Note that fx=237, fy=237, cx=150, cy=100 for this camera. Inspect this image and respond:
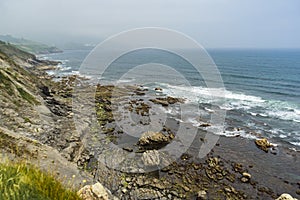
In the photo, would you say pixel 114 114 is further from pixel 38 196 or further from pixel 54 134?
pixel 38 196

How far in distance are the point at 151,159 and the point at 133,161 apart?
1.49 m

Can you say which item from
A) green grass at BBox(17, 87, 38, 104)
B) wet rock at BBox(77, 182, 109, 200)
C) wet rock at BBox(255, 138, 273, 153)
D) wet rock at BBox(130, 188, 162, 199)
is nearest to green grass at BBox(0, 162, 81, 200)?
wet rock at BBox(77, 182, 109, 200)

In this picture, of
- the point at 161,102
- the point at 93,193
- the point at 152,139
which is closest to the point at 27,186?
the point at 93,193

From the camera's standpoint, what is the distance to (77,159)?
1831 cm

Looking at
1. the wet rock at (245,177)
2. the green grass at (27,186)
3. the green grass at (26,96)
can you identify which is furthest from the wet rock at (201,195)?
the green grass at (26,96)

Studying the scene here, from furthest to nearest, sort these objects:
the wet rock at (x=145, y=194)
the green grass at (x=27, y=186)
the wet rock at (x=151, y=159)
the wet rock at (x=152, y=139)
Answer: the wet rock at (x=152, y=139) → the wet rock at (x=151, y=159) → the wet rock at (x=145, y=194) → the green grass at (x=27, y=186)

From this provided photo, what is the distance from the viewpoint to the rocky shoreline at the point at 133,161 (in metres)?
15.2

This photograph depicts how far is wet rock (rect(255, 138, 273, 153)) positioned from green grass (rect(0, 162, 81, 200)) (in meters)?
23.1

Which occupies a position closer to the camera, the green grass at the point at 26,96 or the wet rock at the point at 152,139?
the wet rock at the point at 152,139

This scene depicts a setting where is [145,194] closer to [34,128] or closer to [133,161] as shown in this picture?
[133,161]

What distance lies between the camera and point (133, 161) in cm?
1933

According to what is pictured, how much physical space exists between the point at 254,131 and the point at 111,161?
1817 centimetres

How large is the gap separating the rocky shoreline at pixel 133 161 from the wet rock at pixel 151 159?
8cm

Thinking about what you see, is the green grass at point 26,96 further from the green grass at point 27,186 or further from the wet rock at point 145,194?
the green grass at point 27,186
